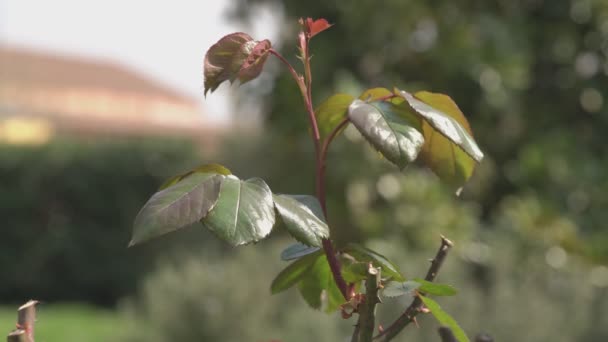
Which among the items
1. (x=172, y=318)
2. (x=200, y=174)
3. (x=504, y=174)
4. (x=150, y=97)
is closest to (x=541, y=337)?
(x=172, y=318)

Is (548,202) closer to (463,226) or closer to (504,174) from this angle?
(463,226)

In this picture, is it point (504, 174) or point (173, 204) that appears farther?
point (504, 174)

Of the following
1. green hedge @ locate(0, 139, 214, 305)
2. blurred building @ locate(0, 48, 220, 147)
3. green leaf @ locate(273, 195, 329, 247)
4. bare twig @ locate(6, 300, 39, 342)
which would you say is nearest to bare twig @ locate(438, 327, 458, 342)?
green leaf @ locate(273, 195, 329, 247)

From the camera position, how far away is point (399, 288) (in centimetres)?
88

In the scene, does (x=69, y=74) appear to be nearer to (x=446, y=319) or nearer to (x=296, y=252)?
(x=296, y=252)

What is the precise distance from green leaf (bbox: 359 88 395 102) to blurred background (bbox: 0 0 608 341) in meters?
3.11

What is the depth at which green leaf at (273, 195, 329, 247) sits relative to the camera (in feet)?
2.70

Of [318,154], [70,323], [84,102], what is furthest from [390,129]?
[84,102]

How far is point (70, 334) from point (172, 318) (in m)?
3.26

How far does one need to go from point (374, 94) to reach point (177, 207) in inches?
12.9

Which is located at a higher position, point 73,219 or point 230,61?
point 230,61

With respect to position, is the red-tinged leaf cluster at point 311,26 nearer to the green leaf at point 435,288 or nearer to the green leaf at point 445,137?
the green leaf at point 445,137

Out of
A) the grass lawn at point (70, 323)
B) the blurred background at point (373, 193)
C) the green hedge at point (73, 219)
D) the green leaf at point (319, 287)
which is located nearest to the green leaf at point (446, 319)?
the green leaf at point (319, 287)

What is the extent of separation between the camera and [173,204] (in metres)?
0.79
